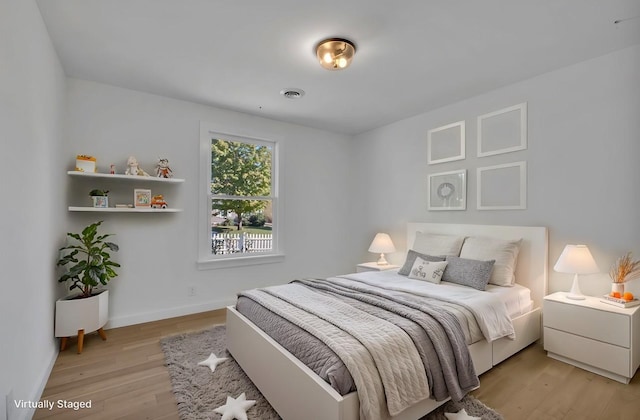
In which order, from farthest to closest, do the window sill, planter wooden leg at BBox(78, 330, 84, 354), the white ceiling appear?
the window sill → planter wooden leg at BBox(78, 330, 84, 354) → the white ceiling

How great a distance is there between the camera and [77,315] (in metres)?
2.56

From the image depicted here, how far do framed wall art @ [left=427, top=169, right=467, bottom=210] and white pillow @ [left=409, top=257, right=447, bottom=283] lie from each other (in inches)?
33.6

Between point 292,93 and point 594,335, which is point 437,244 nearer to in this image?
point 594,335

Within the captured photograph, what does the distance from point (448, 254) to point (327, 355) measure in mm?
2089

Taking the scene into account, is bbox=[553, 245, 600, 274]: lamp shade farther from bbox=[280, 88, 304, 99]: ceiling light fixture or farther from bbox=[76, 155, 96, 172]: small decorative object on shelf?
bbox=[76, 155, 96, 172]: small decorative object on shelf

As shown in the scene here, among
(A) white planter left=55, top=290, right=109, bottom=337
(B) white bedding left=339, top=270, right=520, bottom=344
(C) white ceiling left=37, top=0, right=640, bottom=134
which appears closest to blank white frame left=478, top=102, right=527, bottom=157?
(C) white ceiling left=37, top=0, right=640, bottom=134

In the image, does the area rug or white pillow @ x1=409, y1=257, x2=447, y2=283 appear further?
white pillow @ x1=409, y1=257, x2=447, y2=283

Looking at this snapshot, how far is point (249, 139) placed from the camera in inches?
159

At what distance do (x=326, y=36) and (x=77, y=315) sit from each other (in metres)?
3.01

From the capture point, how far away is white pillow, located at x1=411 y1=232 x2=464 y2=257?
125 inches

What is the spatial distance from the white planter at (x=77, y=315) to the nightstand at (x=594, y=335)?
3.80 meters

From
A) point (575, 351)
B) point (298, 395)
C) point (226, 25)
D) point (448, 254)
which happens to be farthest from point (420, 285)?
point (226, 25)

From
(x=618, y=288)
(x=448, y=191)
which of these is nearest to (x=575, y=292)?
(x=618, y=288)

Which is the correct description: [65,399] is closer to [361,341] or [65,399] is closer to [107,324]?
[107,324]
